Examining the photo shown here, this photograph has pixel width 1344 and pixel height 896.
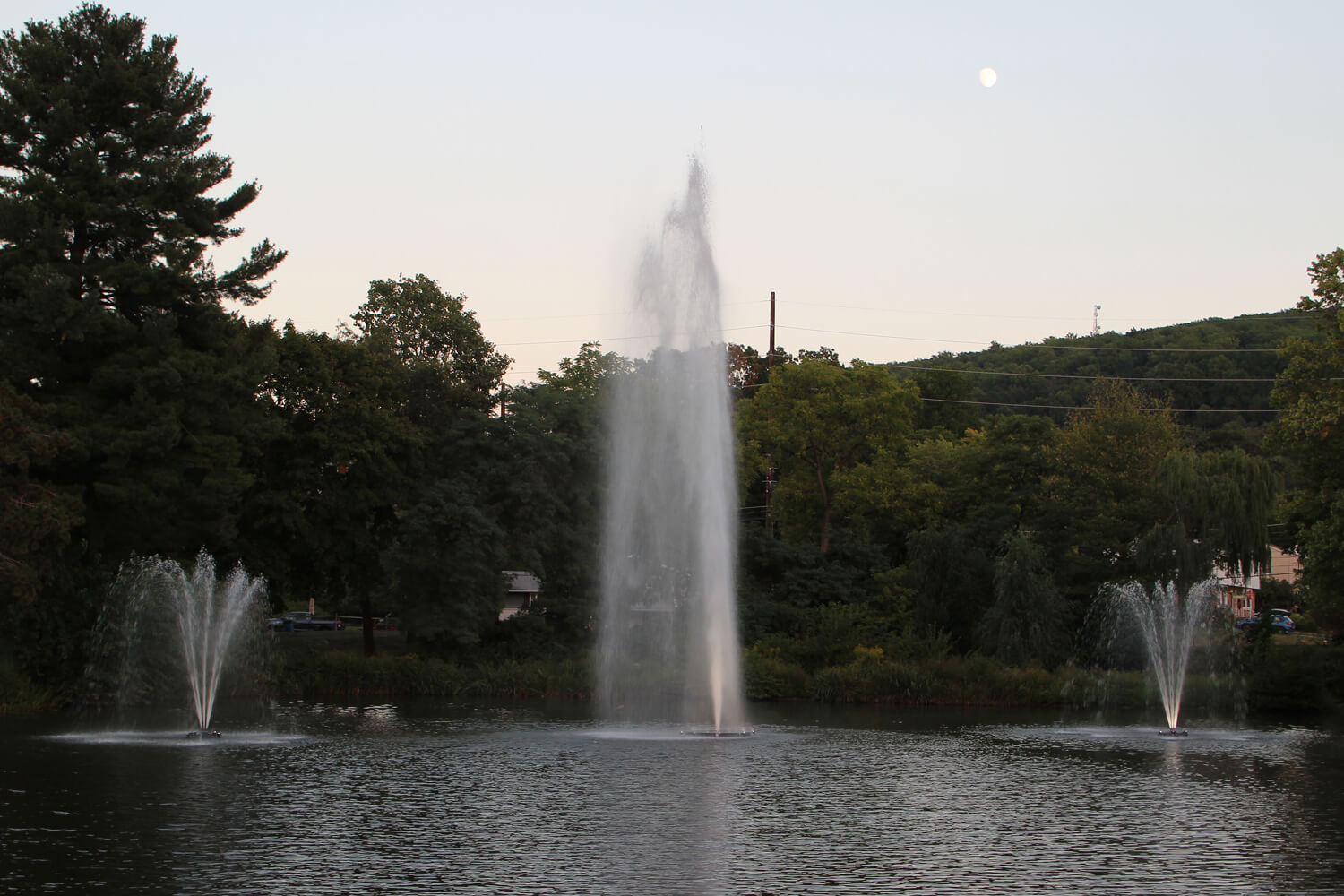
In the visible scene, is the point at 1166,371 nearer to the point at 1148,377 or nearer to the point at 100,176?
the point at 1148,377

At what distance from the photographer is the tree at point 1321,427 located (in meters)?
45.4

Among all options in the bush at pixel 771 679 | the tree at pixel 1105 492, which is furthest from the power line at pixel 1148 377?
the bush at pixel 771 679

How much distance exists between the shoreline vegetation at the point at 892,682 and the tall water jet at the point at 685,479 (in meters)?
15.6

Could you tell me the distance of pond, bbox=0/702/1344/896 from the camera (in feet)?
62.3

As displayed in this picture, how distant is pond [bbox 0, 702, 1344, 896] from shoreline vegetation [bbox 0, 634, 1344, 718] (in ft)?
37.9

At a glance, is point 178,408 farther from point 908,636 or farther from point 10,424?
point 908,636

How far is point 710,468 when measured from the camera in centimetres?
3784

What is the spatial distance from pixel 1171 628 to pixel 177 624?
36.4 m

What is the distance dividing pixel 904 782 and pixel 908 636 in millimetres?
28539

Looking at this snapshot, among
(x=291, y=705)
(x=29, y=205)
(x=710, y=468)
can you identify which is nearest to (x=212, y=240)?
(x=29, y=205)

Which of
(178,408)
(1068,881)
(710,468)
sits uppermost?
(178,408)

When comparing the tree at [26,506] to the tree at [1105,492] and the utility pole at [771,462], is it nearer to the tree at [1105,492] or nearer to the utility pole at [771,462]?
the utility pole at [771,462]

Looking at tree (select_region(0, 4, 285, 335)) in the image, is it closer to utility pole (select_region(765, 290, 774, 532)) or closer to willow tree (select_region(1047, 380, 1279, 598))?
utility pole (select_region(765, 290, 774, 532))

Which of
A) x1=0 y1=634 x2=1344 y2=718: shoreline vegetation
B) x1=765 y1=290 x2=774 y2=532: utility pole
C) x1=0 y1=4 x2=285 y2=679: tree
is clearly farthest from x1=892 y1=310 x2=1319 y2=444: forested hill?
x1=0 y1=4 x2=285 y2=679: tree
